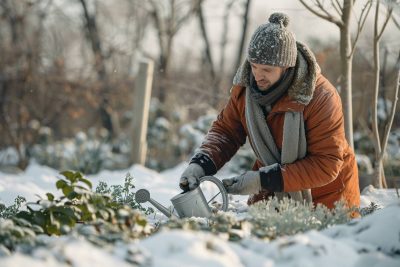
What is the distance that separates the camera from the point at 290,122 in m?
4.02

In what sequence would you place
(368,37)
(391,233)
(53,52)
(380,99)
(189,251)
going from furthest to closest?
(53,52) < (380,99) < (368,37) < (391,233) < (189,251)

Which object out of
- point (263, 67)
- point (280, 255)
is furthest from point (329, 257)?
point (263, 67)

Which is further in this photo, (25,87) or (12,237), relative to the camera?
(25,87)

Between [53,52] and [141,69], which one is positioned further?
[53,52]

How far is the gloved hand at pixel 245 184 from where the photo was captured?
3953mm

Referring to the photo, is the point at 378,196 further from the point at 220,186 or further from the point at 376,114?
the point at 220,186

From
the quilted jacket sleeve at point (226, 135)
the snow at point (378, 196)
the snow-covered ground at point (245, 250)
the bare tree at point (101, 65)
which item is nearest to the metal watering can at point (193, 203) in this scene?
the quilted jacket sleeve at point (226, 135)

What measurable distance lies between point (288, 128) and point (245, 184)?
415 mm

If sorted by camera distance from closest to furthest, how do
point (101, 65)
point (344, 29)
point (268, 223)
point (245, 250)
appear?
point (245, 250) → point (268, 223) → point (344, 29) → point (101, 65)

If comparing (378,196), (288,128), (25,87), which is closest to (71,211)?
(288,128)

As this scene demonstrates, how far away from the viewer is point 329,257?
2.58 meters

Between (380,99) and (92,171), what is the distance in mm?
3962

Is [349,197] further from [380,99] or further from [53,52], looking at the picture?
[53,52]

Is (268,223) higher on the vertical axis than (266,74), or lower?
lower
